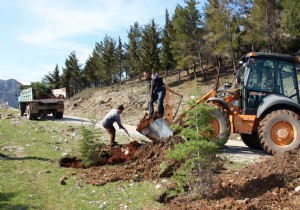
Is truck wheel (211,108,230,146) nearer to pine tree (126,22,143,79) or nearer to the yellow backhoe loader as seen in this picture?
the yellow backhoe loader

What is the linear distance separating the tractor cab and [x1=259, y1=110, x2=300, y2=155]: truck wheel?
724 mm

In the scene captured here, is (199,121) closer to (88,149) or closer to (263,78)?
(88,149)

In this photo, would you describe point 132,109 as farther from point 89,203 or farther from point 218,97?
point 89,203

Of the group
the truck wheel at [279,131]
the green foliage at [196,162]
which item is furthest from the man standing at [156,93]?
the green foliage at [196,162]

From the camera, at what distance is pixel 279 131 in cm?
999

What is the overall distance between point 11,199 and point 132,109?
25493 millimetres

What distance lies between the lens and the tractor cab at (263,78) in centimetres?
1052

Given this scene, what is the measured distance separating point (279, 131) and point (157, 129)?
3.61 meters

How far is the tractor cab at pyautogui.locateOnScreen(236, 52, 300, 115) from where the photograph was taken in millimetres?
10516

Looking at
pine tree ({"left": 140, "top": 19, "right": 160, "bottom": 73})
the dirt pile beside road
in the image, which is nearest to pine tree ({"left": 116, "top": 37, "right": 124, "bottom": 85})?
pine tree ({"left": 140, "top": 19, "right": 160, "bottom": 73})

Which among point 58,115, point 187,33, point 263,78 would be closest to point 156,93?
point 263,78

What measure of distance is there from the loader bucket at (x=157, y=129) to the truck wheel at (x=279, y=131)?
277 centimetres

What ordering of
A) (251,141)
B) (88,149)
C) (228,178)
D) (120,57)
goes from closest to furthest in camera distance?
(228,178) < (88,149) < (251,141) < (120,57)

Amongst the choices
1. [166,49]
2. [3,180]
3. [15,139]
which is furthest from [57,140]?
[166,49]
